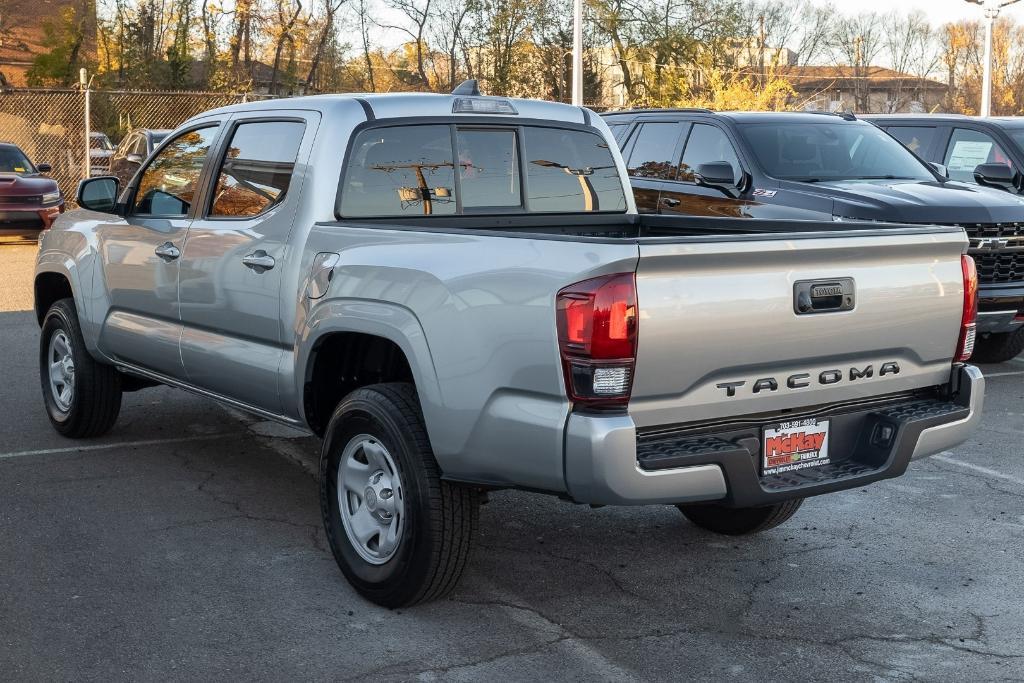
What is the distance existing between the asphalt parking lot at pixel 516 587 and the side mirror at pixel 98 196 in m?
1.34

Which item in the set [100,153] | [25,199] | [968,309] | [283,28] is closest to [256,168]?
[968,309]

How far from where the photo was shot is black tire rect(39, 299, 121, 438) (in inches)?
268

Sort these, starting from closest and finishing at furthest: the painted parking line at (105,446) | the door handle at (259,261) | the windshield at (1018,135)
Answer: the door handle at (259,261)
the painted parking line at (105,446)
the windshield at (1018,135)

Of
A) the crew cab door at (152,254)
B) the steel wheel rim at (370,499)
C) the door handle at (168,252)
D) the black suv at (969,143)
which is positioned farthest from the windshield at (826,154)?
the steel wheel rim at (370,499)

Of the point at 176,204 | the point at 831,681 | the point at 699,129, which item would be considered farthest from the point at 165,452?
the point at 699,129

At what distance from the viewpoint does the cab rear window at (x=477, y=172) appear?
518 centimetres

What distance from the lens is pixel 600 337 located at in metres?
3.70

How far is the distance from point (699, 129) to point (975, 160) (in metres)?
2.96

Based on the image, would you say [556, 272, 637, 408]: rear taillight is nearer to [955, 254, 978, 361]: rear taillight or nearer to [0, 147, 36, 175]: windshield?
[955, 254, 978, 361]: rear taillight

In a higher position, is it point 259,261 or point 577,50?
point 577,50

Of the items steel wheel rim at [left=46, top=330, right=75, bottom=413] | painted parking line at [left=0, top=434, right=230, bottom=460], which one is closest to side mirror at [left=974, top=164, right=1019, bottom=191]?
painted parking line at [left=0, top=434, right=230, bottom=460]

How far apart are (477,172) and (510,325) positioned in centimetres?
175

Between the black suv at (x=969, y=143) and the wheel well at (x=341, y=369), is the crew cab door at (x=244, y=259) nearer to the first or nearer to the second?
the wheel well at (x=341, y=369)

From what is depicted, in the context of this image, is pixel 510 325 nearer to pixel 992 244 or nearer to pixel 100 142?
pixel 992 244
